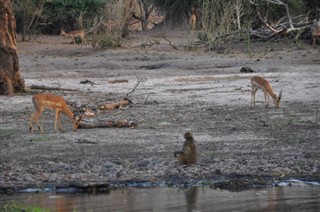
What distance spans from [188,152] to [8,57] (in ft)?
27.9

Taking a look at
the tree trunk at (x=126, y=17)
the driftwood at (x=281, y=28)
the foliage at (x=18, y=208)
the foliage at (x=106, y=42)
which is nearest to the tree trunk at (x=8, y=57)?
the foliage at (x=18, y=208)

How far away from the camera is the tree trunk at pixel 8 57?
18.6m

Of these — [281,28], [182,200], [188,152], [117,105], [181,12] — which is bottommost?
[182,200]

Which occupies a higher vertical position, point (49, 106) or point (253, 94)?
point (49, 106)

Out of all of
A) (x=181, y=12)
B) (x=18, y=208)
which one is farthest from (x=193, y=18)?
(x=18, y=208)

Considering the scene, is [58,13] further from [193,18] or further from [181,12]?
[193,18]

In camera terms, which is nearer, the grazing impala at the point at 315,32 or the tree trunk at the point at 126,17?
the grazing impala at the point at 315,32

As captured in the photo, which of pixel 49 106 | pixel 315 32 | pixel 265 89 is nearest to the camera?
pixel 49 106

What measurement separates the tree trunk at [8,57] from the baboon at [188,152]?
805 cm

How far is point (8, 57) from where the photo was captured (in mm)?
18672

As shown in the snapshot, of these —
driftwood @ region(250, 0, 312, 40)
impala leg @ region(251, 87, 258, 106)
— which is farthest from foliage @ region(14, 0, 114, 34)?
impala leg @ region(251, 87, 258, 106)

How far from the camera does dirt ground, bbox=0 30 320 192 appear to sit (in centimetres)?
1122

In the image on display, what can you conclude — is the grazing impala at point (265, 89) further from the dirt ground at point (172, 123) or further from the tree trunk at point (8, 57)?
the tree trunk at point (8, 57)

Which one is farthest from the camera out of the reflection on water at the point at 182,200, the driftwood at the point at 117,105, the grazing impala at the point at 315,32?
the grazing impala at the point at 315,32
